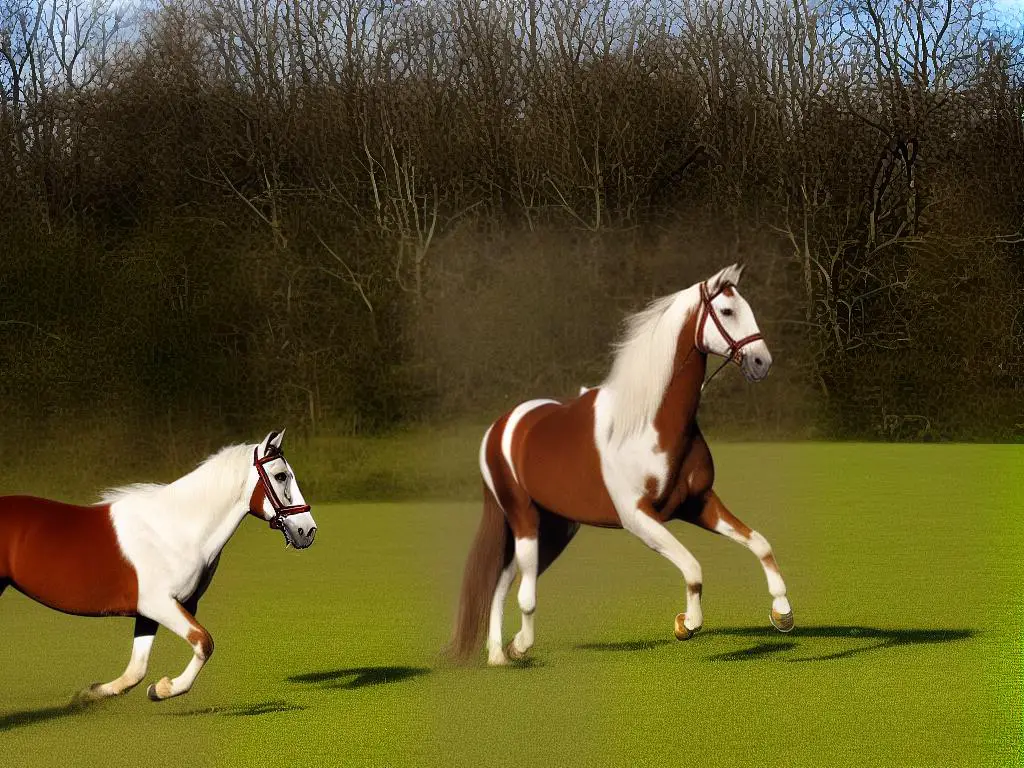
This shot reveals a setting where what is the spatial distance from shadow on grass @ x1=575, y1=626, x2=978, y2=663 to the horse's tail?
3.07ft

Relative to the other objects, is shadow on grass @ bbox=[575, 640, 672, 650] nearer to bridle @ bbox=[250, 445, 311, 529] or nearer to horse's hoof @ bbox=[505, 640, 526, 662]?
horse's hoof @ bbox=[505, 640, 526, 662]

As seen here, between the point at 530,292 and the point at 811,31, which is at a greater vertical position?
the point at 811,31

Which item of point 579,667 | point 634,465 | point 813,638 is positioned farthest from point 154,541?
point 813,638

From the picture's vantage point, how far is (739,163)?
2238 cm

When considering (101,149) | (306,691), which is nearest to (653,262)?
(101,149)

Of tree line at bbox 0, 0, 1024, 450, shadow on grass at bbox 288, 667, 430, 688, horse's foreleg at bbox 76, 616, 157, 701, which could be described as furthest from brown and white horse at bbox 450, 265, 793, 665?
tree line at bbox 0, 0, 1024, 450

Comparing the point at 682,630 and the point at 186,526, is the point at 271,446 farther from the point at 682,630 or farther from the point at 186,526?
the point at 682,630

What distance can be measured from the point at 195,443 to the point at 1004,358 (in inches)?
440

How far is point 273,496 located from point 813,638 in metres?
3.77

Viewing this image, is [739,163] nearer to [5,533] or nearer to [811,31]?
[811,31]

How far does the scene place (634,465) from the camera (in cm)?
743

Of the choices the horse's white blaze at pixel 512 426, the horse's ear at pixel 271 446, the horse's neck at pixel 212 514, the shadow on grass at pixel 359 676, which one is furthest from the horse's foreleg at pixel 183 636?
the horse's white blaze at pixel 512 426

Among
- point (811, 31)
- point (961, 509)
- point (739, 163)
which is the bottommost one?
point (961, 509)

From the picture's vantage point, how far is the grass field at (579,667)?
6.09 metres
